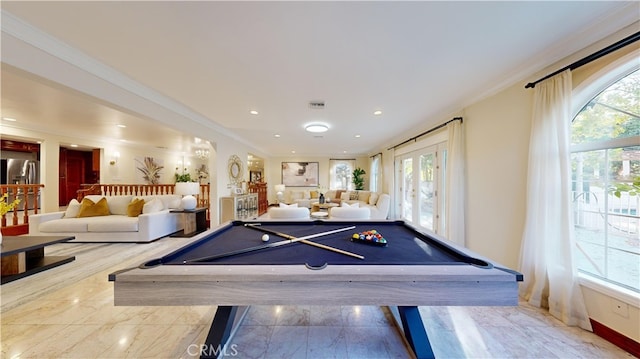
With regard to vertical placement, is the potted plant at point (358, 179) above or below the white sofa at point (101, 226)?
above

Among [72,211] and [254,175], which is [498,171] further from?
[254,175]

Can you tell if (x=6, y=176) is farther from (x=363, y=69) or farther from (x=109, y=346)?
(x=363, y=69)

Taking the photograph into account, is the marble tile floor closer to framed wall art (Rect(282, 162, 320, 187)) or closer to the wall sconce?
the wall sconce

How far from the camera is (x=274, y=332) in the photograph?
5.82 feet

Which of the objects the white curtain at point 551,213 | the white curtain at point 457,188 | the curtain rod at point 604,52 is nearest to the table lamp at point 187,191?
the white curtain at point 457,188

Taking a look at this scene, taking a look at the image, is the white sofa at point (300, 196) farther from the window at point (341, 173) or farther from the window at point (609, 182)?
the window at point (609, 182)

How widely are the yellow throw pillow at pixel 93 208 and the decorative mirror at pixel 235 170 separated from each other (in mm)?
2576

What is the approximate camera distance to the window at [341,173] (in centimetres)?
977

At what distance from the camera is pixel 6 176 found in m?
5.83

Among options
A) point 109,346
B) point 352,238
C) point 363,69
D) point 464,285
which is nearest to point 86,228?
point 109,346

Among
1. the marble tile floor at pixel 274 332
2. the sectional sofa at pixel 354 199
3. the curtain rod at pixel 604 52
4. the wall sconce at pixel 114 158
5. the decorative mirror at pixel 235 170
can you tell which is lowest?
the marble tile floor at pixel 274 332

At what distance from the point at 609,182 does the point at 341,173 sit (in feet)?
27.0

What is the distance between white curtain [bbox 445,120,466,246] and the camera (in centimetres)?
312

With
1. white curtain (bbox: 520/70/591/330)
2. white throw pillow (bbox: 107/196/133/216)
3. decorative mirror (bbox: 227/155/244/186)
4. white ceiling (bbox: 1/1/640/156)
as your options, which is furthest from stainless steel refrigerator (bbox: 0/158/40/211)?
white curtain (bbox: 520/70/591/330)
